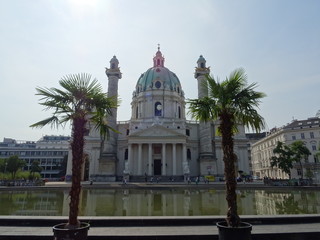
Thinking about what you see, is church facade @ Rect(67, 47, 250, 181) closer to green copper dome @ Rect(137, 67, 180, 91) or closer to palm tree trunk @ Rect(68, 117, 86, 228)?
green copper dome @ Rect(137, 67, 180, 91)

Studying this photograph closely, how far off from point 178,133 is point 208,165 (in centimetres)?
906

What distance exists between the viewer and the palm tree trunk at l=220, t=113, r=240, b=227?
6.91 metres

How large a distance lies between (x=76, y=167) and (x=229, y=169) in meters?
4.78

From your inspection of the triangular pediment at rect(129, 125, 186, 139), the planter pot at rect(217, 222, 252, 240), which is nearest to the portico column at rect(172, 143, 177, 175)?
the triangular pediment at rect(129, 125, 186, 139)

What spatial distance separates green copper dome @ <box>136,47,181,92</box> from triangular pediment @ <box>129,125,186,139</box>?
14.2 meters

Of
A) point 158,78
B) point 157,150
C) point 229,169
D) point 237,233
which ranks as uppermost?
point 158,78

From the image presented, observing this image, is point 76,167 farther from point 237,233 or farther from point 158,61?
point 158,61

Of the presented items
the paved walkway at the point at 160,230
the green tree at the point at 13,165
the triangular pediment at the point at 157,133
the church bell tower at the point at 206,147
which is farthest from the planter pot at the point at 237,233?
the green tree at the point at 13,165

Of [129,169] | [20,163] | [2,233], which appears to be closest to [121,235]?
[2,233]

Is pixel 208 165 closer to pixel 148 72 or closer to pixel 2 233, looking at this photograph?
pixel 148 72

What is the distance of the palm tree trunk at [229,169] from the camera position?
6911mm

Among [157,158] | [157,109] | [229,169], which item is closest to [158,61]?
[157,109]

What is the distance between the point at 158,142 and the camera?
49844 mm

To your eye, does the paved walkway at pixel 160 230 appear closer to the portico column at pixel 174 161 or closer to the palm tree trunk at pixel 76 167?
the palm tree trunk at pixel 76 167
